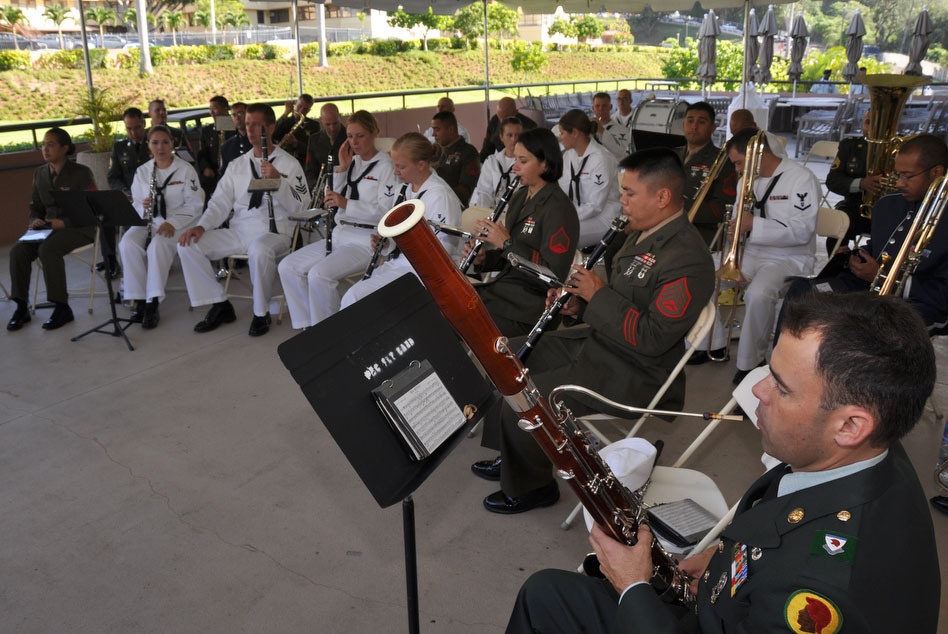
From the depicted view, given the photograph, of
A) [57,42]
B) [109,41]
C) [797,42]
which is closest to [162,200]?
[797,42]

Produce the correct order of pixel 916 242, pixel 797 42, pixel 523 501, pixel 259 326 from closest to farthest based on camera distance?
pixel 523 501 < pixel 916 242 < pixel 259 326 < pixel 797 42

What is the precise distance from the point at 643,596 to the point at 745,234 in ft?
11.9

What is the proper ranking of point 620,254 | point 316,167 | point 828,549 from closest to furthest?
point 828,549
point 620,254
point 316,167

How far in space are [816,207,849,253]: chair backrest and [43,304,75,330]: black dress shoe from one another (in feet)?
18.2

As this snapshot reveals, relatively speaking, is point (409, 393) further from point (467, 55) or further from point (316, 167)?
point (467, 55)

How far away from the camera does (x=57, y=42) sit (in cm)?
3266

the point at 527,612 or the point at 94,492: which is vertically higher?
the point at 527,612

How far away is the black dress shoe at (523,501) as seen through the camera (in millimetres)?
3318

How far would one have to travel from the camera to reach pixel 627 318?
3121 millimetres

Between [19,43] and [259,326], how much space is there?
32709 millimetres

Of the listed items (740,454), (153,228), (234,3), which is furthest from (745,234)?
(234,3)

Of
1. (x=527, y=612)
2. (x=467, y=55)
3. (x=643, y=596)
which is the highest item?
(x=467, y=55)

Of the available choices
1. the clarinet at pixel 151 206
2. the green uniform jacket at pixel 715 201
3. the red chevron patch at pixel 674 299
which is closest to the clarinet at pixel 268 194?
the clarinet at pixel 151 206

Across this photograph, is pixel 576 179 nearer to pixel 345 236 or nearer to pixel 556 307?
pixel 345 236
